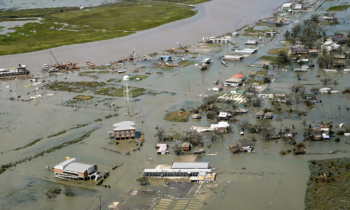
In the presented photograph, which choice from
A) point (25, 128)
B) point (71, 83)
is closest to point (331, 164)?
point (25, 128)

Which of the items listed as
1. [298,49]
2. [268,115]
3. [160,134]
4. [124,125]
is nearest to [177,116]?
[160,134]

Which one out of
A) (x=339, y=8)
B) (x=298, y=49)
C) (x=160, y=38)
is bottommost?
(x=298, y=49)

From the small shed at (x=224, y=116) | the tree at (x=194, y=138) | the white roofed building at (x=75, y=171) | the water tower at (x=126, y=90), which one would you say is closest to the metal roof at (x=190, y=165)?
the tree at (x=194, y=138)

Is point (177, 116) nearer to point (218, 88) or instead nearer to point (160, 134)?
point (160, 134)

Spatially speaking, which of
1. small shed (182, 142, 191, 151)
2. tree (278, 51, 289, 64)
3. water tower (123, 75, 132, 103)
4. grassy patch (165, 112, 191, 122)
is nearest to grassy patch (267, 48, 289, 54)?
tree (278, 51, 289, 64)

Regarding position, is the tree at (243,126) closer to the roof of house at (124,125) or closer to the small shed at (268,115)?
the small shed at (268,115)

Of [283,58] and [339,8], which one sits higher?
[339,8]

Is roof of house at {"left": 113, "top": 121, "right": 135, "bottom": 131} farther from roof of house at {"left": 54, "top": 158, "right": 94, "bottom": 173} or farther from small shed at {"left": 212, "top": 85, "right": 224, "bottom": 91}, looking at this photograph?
small shed at {"left": 212, "top": 85, "right": 224, "bottom": 91}
